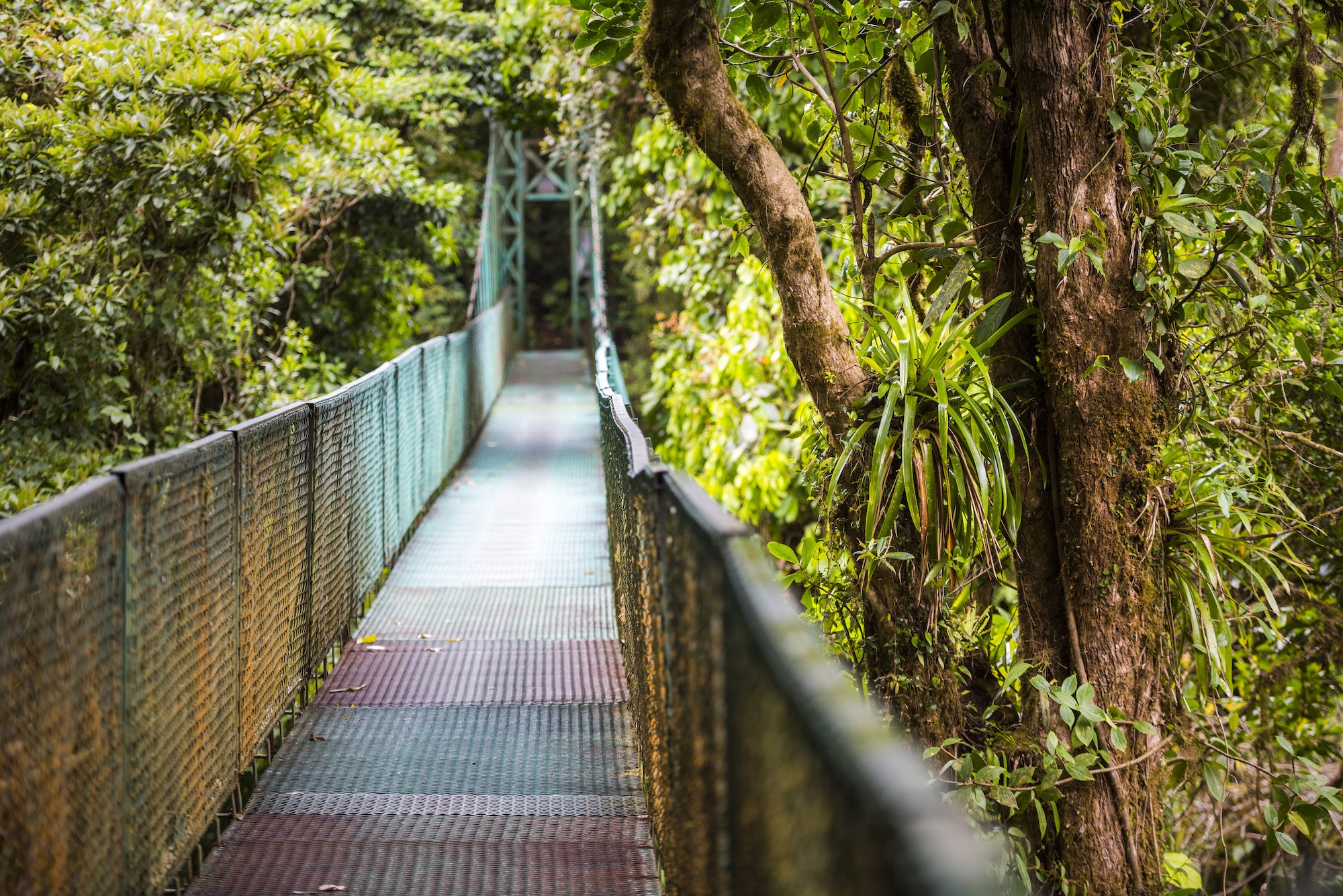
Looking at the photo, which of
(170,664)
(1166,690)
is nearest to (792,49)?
(1166,690)

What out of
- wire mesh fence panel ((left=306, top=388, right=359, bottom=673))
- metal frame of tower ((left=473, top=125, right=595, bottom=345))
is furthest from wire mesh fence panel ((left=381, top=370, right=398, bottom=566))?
metal frame of tower ((left=473, top=125, right=595, bottom=345))

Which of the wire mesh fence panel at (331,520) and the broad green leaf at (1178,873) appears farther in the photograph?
the wire mesh fence panel at (331,520)

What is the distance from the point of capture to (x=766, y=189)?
295 centimetres

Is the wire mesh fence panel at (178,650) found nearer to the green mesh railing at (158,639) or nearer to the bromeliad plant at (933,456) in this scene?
the green mesh railing at (158,639)

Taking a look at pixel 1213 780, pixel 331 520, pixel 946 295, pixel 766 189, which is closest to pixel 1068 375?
pixel 946 295

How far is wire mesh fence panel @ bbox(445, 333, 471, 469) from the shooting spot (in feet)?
26.0

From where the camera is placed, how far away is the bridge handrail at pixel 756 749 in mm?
755

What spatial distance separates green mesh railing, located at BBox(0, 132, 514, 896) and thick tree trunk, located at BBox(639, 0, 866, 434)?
4.97 ft

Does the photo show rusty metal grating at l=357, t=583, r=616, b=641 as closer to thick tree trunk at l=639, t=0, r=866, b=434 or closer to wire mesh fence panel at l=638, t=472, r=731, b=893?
thick tree trunk at l=639, t=0, r=866, b=434

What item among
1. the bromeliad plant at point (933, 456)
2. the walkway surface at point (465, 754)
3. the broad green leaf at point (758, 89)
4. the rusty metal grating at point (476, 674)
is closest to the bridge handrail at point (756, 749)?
the walkway surface at point (465, 754)

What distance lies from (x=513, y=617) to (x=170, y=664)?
254cm

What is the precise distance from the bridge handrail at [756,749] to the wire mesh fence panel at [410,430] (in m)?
3.67

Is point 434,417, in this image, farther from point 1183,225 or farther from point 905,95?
point 1183,225

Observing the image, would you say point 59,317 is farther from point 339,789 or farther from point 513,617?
point 339,789
